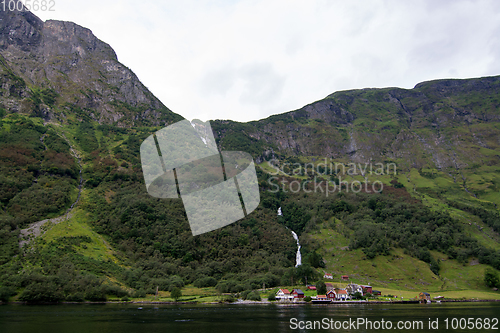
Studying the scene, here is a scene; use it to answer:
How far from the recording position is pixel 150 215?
93.2 metres

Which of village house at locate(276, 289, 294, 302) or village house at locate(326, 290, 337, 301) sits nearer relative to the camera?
village house at locate(276, 289, 294, 302)

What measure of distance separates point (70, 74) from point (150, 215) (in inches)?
4941

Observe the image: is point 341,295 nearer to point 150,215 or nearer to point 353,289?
point 353,289

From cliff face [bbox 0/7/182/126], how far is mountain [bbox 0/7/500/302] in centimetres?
85

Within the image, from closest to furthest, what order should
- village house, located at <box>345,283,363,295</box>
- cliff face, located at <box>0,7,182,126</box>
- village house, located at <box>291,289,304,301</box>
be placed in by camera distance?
village house, located at <box>291,289,304,301</box> → village house, located at <box>345,283,363,295</box> → cliff face, located at <box>0,7,182,126</box>

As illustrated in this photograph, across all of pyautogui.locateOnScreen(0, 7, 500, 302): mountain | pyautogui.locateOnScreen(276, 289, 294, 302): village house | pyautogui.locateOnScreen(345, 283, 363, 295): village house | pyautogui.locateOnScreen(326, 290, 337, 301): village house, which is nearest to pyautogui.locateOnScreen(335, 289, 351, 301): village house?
pyautogui.locateOnScreen(326, 290, 337, 301): village house

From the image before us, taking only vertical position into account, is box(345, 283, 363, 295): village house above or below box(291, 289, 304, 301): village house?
below

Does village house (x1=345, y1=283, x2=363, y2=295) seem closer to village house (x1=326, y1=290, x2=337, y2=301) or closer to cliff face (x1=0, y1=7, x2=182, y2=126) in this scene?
village house (x1=326, y1=290, x2=337, y2=301)

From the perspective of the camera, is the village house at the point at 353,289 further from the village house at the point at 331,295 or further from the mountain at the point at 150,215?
the mountain at the point at 150,215

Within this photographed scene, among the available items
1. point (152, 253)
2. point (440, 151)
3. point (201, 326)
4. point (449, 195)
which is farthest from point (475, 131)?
point (201, 326)

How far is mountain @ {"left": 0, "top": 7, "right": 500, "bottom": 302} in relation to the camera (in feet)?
230

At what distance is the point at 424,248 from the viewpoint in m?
94.5

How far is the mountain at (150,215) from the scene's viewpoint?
70125mm

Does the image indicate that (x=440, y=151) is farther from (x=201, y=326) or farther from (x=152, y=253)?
(x=201, y=326)
